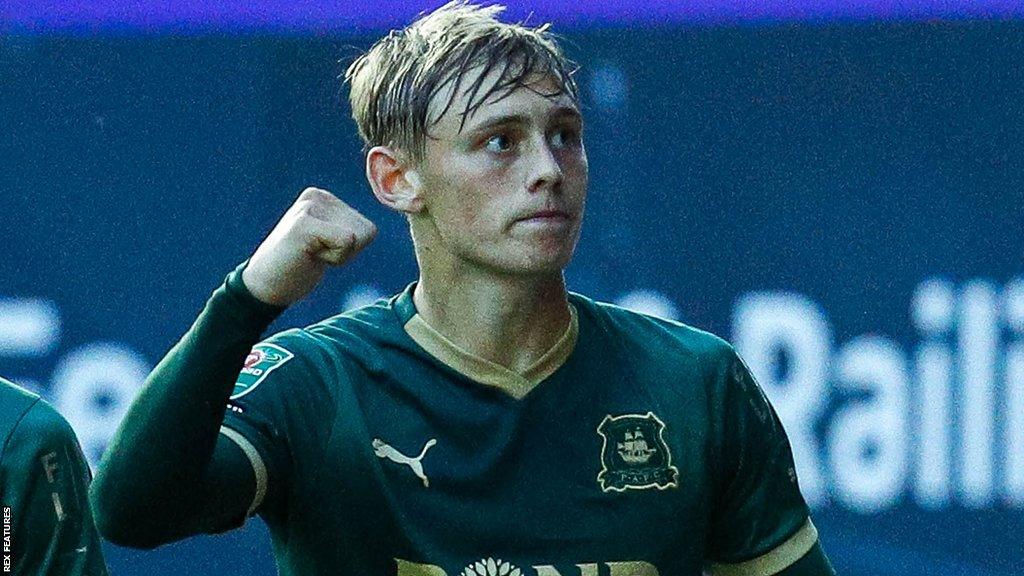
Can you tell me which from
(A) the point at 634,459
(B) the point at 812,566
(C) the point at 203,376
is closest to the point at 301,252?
(C) the point at 203,376

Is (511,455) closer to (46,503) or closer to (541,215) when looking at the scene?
(541,215)

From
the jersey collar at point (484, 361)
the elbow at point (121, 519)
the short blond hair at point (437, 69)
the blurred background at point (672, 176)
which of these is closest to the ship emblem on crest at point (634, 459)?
the jersey collar at point (484, 361)

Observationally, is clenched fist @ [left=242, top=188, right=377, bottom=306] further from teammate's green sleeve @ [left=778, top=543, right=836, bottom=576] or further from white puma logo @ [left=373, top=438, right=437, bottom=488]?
teammate's green sleeve @ [left=778, top=543, right=836, bottom=576]

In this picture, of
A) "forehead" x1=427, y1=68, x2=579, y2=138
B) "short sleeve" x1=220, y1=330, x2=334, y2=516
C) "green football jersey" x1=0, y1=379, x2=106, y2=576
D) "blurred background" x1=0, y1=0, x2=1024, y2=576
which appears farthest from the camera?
"blurred background" x1=0, y1=0, x2=1024, y2=576

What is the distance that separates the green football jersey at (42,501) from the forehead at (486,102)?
0.70 meters

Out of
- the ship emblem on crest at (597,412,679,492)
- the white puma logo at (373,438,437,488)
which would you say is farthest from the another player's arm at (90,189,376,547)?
the ship emblem on crest at (597,412,679,492)

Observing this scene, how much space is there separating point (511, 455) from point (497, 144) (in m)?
0.41

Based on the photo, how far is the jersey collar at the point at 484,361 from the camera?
9.39ft

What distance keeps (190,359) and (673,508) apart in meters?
0.71

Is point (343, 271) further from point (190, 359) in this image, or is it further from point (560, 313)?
point (190, 359)

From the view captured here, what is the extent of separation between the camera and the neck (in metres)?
2.87

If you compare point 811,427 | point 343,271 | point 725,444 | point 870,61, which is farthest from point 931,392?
point 725,444

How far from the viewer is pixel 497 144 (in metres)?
2.82

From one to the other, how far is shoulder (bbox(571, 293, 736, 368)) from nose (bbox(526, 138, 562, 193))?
275 mm
